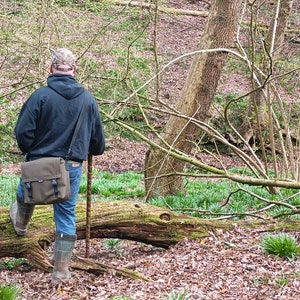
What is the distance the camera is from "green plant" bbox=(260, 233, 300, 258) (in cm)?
546

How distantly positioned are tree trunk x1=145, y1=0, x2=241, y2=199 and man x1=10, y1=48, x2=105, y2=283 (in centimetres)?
415

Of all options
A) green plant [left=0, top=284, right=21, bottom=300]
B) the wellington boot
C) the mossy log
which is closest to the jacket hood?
the wellington boot

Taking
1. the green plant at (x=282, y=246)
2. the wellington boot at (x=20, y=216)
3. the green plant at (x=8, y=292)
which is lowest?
the green plant at (x=8, y=292)

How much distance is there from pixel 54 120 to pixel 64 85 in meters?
0.34

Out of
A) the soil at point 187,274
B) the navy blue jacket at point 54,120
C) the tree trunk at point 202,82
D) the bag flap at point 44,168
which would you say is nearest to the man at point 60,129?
the navy blue jacket at point 54,120

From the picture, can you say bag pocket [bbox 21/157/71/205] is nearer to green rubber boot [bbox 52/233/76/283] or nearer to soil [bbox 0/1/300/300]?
green rubber boot [bbox 52/233/76/283]

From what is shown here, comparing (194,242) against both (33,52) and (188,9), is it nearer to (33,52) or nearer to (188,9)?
(33,52)

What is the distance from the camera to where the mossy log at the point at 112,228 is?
17.6 feet

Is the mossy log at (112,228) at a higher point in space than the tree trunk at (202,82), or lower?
lower

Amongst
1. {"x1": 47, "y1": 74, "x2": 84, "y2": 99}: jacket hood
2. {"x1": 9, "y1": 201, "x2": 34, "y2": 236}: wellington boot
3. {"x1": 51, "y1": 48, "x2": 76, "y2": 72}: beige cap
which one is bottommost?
{"x1": 9, "y1": 201, "x2": 34, "y2": 236}: wellington boot

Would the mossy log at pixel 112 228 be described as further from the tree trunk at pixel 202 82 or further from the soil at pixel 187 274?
the tree trunk at pixel 202 82

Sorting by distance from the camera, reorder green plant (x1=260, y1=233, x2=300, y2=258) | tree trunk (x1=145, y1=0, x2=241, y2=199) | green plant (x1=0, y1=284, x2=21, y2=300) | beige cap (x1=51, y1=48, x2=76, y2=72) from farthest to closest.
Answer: tree trunk (x1=145, y1=0, x2=241, y2=199) < green plant (x1=260, y1=233, x2=300, y2=258) < beige cap (x1=51, y1=48, x2=76, y2=72) < green plant (x1=0, y1=284, x2=21, y2=300)

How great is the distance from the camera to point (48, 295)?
493cm

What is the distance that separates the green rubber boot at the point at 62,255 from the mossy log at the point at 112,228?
0.88 feet
